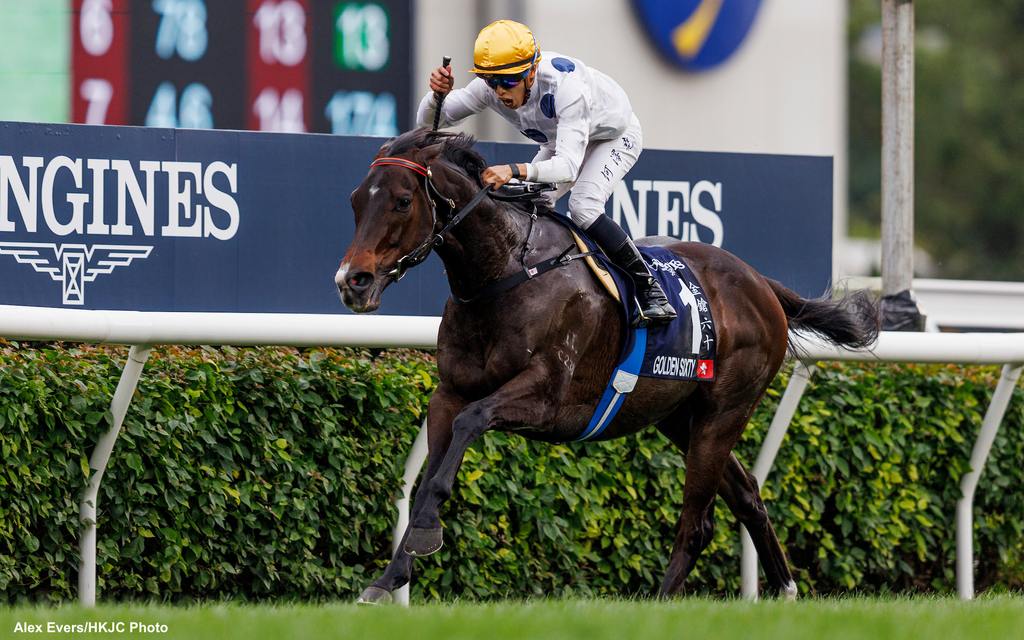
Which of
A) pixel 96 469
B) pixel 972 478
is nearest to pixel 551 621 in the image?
pixel 96 469

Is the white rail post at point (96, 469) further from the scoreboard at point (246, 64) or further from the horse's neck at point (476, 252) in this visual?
the scoreboard at point (246, 64)

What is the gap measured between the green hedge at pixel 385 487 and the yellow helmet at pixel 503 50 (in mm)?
1316

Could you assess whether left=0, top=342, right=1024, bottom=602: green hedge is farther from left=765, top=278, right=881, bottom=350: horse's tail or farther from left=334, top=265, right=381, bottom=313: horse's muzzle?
left=334, top=265, right=381, bottom=313: horse's muzzle

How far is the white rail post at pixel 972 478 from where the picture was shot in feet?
21.3

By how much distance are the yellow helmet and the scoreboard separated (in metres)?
3.42

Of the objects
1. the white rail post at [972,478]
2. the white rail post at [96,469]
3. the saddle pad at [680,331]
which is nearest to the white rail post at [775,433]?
the saddle pad at [680,331]

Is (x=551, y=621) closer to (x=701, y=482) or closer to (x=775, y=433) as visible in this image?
(x=701, y=482)

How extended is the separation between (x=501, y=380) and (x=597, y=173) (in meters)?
0.85

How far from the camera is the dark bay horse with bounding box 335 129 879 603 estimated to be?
→ 4.43 meters

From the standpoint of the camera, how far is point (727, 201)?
6723 mm

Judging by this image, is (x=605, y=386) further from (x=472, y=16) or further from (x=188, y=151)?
(x=472, y=16)

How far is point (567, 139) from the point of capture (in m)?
4.82

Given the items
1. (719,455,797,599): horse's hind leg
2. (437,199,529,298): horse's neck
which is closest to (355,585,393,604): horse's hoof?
(437,199,529,298): horse's neck

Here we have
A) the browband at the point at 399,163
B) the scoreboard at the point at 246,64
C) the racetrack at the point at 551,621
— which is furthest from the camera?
the scoreboard at the point at 246,64
